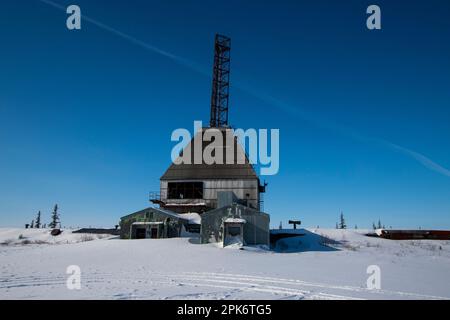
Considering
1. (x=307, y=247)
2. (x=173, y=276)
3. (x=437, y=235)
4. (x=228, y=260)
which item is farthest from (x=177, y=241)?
(x=437, y=235)

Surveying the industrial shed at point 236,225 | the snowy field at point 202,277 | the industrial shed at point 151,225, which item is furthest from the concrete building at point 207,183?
the snowy field at point 202,277

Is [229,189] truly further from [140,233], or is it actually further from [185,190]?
[140,233]

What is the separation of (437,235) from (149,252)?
33656 millimetres

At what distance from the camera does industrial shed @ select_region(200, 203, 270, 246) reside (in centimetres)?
2928

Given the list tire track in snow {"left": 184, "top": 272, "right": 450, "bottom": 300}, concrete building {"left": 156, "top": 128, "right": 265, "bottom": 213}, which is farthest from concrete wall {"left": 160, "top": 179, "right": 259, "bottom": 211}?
tire track in snow {"left": 184, "top": 272, "right": 450, "bottom": 300}

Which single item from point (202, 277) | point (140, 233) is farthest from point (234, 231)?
point (202, 277)

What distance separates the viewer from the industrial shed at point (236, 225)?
96.1 ft

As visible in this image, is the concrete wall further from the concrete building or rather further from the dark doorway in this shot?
the dark doorway

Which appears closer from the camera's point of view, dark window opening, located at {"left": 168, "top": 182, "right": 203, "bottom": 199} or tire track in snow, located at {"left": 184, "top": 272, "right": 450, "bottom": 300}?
tire track in snow, located at {"left": 184, "top": 272, "right": 450, "bottom": 300}

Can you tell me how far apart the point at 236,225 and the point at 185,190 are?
1374 centimetres

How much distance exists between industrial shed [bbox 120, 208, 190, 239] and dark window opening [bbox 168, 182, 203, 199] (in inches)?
305

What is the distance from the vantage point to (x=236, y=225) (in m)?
29.3

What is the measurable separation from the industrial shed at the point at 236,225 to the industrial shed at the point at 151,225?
4.38 meters
